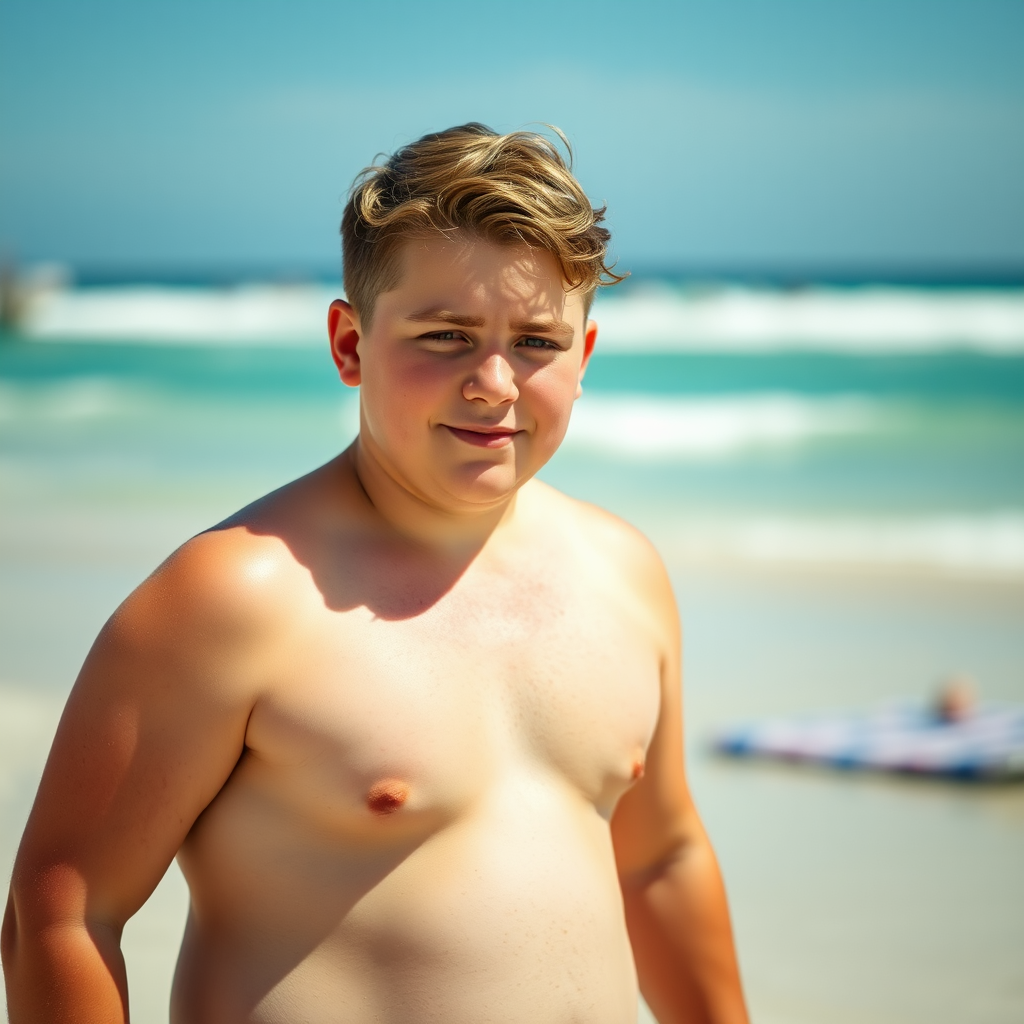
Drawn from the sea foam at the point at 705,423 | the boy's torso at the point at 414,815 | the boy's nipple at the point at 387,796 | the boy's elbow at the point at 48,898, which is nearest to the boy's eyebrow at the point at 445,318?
the boy's torso at the point at 414,815

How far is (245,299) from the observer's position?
22.9m

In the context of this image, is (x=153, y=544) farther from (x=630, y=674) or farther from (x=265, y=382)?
(x=265, y=382)

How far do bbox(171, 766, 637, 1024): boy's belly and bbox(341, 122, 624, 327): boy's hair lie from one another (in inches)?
23.7

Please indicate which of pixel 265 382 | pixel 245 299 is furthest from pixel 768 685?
pixel 245 299

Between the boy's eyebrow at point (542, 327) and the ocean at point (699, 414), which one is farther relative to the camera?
the ocean at point (699, 414)

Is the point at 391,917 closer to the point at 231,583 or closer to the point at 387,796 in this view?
the point at 387,796

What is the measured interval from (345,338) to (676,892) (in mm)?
890

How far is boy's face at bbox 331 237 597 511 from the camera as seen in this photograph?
55.5 inches

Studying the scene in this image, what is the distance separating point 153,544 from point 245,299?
16.8m

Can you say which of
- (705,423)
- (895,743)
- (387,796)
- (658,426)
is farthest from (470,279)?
(705,423)

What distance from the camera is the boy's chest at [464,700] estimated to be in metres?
1.36

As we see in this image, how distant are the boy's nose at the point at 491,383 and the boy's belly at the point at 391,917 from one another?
441 millimetres

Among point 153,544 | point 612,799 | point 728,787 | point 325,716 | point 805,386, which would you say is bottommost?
point 728,787

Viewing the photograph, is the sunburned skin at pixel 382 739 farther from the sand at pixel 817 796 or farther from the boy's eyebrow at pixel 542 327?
the sand at pixel 817 796
